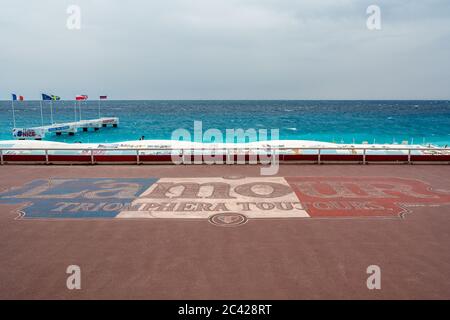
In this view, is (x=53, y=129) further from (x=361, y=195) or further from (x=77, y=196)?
(x=361, y=195)

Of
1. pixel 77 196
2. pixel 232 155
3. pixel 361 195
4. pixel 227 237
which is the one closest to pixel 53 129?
pixel 232 155

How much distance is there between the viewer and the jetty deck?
6473 millimetres

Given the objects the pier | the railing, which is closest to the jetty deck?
the railing

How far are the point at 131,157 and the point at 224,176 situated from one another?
6839mm

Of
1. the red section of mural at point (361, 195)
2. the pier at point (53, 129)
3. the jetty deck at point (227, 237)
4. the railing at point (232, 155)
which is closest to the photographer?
the jetty deck at point (227, 237)

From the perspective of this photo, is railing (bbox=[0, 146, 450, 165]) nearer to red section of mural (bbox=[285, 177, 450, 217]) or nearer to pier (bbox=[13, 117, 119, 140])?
red section of mural (bbox=[285, 177, 450, 217])

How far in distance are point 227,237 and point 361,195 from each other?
269 inches

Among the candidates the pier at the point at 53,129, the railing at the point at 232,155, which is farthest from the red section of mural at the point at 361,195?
the pier at the point at 53,129

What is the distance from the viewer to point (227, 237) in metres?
9.02

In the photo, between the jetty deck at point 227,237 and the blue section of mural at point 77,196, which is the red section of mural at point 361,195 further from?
the blue section of mural at point 77,196

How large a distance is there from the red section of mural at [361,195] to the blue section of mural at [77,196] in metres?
6.96

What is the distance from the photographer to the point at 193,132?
338 feet

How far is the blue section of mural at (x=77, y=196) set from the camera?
37.1 ft
